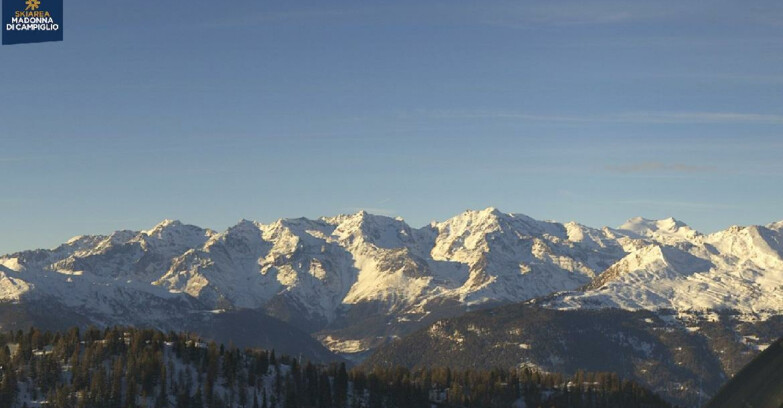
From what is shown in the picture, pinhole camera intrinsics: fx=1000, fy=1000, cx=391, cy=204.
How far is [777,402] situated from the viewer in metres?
111

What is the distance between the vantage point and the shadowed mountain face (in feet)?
368

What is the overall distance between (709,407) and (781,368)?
10.3 meters

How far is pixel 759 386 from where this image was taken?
114312 mm

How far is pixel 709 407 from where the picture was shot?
4724 inches

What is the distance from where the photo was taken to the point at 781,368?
375ft

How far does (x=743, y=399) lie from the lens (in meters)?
115

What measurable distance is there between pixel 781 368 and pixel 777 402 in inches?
203

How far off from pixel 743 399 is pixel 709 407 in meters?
5.70

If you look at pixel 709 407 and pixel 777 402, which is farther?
pixel 709 407

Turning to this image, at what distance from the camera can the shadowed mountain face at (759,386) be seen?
112188 millimetres

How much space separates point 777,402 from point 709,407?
10751 mm
